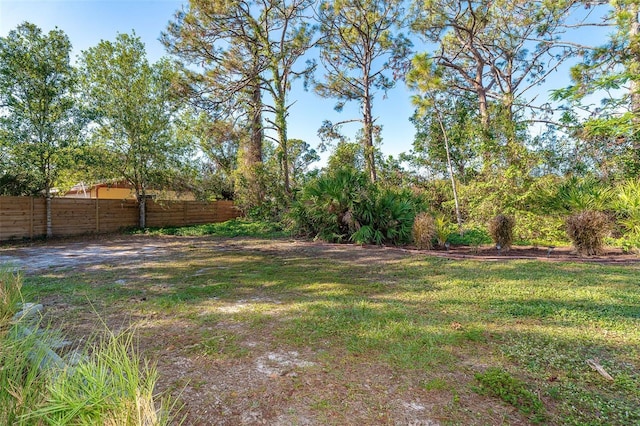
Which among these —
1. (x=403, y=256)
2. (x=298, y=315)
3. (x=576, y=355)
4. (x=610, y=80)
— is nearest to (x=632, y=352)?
(x=576, y=355)

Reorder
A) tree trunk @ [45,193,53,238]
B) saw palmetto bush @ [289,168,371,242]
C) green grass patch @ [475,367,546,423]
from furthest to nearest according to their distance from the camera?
1. tree trunk @ [45,193,53,238]
2. saw palmetto bush @ [289,168,371,242]
3. green grass patch @ [475,367,546,423]

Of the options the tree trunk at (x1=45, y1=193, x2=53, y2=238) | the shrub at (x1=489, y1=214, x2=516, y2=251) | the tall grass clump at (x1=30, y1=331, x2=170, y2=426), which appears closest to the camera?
the tall grass clump at (x1=30, y1=331, x2=170, y2=426)

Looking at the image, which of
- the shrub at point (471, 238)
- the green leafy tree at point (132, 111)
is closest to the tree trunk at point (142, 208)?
the green leafy tree at point (132, 111)

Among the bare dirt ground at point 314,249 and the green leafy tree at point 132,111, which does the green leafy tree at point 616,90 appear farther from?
the green leafy tree at point 132,111

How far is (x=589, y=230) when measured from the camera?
5.85 m

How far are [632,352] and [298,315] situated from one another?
260cm

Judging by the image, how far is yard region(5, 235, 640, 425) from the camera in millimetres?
1660

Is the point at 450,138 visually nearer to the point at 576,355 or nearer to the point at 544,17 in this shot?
the point at 544,17

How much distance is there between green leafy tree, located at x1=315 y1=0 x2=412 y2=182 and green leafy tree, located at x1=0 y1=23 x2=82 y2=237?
1007cm

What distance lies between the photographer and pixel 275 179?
532 inches

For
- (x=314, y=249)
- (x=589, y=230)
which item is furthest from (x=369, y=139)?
(x=589, y=230)

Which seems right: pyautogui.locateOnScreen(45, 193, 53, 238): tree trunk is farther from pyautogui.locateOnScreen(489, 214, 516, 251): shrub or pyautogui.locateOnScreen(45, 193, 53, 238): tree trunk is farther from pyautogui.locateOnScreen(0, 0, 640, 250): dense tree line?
pyautogui.locateOnScreen(489, 214, 516, 251): shrub

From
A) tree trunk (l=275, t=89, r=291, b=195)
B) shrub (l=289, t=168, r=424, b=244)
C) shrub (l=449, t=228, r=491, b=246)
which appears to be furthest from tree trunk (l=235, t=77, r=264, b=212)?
shrub (l=449, t=228, r=491, b=246)

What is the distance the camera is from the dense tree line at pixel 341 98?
859cm
